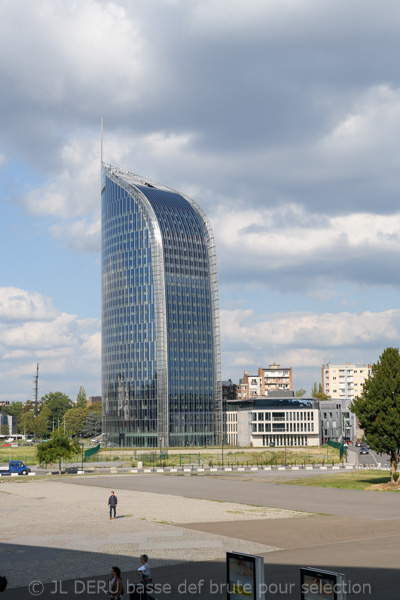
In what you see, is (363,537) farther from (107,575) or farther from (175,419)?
(175,419)

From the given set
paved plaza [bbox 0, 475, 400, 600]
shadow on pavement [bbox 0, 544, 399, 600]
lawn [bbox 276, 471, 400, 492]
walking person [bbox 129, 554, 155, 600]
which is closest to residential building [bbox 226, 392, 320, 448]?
lawn [bbox 276, 471, 400, 492]

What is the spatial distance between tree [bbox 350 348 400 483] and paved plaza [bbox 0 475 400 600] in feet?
17.9

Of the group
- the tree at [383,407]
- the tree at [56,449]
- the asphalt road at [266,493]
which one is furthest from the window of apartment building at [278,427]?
the tree at [383,407]

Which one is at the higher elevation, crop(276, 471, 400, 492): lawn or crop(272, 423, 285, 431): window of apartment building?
crop(272, 423, 285, 431): window of apartment building

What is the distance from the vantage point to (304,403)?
18775 centimetres

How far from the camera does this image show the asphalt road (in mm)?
49625

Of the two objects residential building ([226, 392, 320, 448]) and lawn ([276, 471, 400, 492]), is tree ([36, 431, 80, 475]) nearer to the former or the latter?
lawn ([276, 471, 400, 492])

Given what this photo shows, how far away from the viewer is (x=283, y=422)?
18538 centimetres

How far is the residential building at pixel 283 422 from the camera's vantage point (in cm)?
18475

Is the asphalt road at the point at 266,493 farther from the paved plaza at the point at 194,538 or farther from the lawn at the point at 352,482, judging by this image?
the lawn at the point at 352,482

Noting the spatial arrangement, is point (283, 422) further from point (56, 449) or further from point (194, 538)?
point (194, 538)
